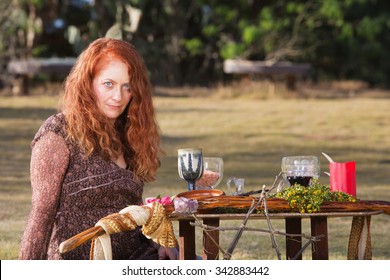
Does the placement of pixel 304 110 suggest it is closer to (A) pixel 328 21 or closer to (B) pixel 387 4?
(A) pixel 328 21

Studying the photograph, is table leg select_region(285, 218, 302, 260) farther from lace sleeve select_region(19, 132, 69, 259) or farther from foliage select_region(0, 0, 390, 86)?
foliage select_region(0, 0, 390, 86)

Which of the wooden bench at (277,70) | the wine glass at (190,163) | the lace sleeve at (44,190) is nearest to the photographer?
the lace sleeve at (44,190)

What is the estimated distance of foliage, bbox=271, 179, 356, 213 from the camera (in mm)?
3877

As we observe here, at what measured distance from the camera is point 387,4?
2716 cm

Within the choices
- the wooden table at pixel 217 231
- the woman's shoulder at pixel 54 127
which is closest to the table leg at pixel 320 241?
the wooden table at pixel 217 231


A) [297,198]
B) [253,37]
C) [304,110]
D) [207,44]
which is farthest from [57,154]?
[207,44]

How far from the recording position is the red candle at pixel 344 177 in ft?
14.0

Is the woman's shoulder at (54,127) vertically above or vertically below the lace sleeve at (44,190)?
above

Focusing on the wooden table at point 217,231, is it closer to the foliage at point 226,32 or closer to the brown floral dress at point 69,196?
the brown floral dress at point 69,196

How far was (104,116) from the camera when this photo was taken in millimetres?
4086

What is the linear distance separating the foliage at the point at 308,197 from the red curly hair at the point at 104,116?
0.56 metres

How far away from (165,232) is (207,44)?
21.9 meters

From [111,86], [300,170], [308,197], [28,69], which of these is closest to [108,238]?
[111,86]

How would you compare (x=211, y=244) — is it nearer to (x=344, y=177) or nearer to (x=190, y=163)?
(x=190, y=163)
